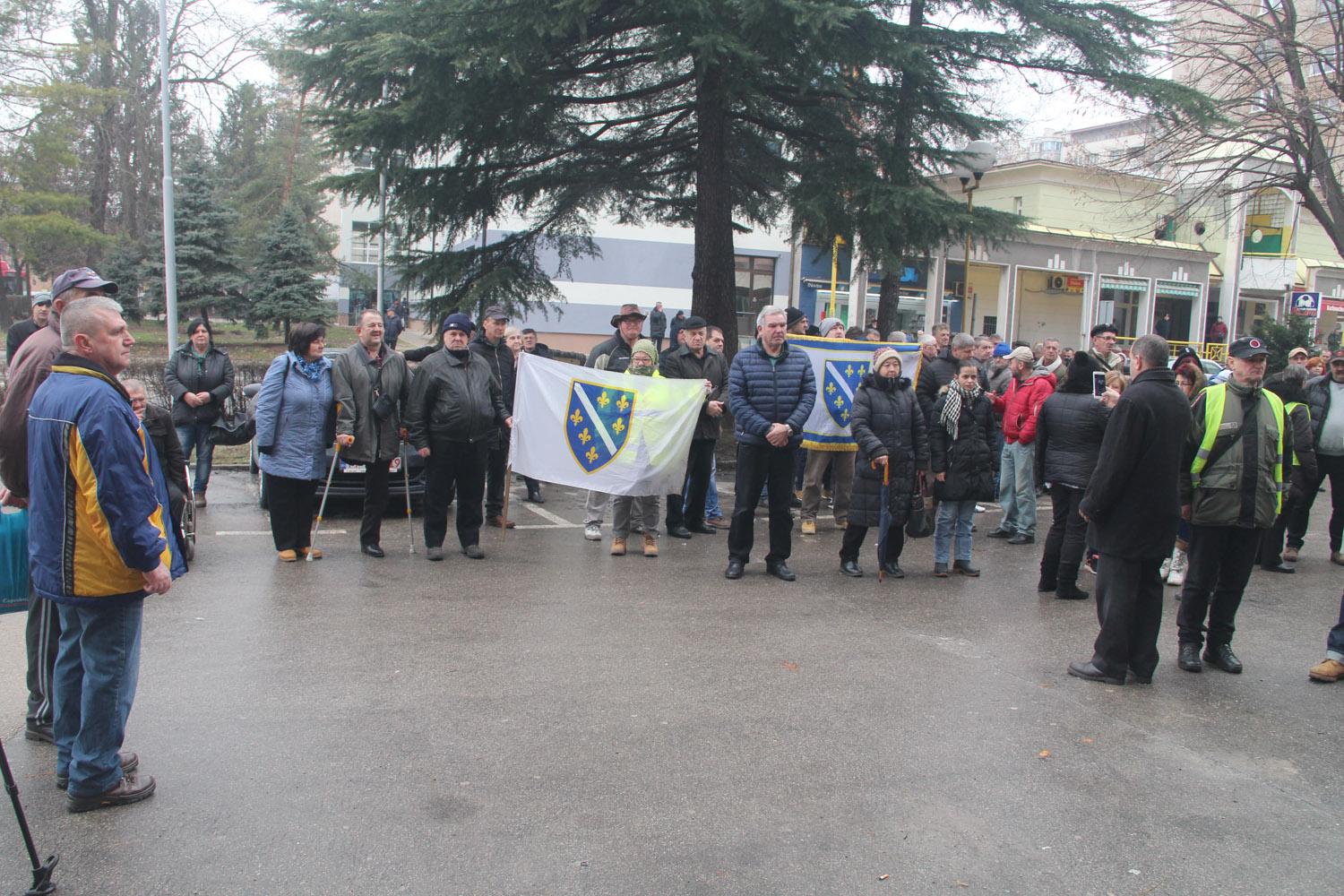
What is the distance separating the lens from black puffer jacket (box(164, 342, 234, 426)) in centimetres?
1013

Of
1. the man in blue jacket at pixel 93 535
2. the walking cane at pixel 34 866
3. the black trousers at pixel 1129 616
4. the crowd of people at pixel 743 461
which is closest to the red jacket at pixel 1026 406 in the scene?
the crowd of people at pixel 743 461

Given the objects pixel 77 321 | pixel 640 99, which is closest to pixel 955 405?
pixel 77 321

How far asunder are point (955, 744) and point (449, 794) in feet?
7.89

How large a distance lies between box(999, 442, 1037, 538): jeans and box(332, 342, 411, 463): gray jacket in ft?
19.7

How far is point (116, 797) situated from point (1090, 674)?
5.07 metres

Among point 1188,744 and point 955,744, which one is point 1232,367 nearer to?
point 1188,744

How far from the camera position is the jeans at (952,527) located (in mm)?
8641

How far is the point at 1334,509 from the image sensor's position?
10000mm

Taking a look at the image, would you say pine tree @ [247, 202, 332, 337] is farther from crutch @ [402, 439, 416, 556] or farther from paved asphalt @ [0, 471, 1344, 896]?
paved asphalt @ [0, 471, 1344, 896]

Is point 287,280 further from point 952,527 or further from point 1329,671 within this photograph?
point 1329,671

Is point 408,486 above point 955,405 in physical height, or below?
below

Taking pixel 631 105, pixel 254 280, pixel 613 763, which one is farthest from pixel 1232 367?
pixel 254 280

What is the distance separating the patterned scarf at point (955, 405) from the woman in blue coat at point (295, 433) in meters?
5.14

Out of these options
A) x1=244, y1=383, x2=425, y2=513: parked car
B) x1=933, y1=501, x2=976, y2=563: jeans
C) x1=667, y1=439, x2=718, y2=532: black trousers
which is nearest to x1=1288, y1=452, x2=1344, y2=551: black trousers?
x1=933, y1=501, x2=976, y2=563: jeans
